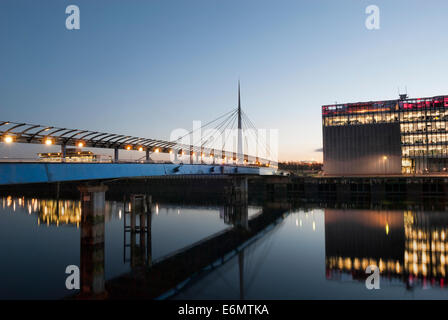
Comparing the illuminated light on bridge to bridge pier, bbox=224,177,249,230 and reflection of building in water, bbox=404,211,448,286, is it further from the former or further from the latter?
bridge pier, bbox=224,177,249,230

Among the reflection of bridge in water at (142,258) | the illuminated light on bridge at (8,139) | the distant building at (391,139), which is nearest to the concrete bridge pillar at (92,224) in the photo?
the reflection of bridge in water at (142,258)

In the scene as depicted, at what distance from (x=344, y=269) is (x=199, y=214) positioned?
89.7ft

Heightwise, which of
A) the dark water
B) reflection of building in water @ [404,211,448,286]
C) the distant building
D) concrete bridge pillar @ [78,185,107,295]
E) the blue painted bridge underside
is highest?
the distant building

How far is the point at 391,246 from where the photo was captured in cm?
2197

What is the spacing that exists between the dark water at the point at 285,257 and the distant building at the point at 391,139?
41.9m

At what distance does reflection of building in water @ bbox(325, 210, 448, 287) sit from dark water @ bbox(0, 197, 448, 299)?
2.1 inches

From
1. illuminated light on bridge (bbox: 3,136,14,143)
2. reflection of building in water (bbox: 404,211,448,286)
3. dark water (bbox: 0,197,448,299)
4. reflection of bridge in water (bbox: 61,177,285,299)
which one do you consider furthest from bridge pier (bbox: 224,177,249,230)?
illuminated light on bridge (bbox: 3,136,14,143)

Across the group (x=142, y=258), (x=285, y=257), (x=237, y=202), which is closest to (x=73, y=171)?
(x=142, y=258)

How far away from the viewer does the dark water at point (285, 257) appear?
14219 millimetres

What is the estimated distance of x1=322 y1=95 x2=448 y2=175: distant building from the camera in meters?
74.2

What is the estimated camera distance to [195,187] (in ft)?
266

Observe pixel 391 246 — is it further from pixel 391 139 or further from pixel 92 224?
pixel 391 139
